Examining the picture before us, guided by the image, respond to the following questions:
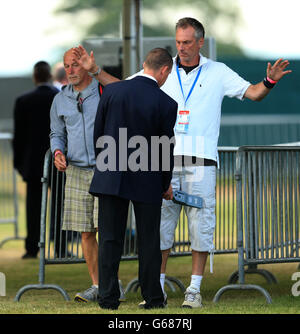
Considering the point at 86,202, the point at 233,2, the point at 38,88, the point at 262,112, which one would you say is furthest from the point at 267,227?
the point at 233,2

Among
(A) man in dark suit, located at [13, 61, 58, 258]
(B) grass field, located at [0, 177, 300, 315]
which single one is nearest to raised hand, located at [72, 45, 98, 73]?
(B) grass field, located at [0, 177, 300, 315]

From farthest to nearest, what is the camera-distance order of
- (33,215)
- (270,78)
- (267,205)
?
1. (33,215)
2. (267,205)
3. (270,78)

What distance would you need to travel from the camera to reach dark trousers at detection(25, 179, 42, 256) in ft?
39.2

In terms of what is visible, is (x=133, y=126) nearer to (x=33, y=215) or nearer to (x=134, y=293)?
(x=134, y=293)

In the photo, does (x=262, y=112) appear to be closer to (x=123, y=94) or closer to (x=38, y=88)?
(x=38, y=88)

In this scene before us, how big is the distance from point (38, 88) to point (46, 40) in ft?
114

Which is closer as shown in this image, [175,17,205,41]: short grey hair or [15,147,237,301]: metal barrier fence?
[175,17,205,41]: short grey hair

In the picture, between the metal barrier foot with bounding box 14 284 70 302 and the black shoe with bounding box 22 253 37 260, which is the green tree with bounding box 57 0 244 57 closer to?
the black shoe with bounding box 22 253 37 260

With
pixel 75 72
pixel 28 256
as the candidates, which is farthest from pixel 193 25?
pixel 28 256

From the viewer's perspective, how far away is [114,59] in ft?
40.1

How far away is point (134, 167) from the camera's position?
6961 mm

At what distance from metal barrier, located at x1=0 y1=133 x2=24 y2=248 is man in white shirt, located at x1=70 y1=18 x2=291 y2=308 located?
627 centimetres

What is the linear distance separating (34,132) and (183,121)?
4536 millimetres

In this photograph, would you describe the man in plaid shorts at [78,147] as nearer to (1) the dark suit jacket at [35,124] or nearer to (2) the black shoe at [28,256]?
(1) the dark suit jacket at [35,124]
